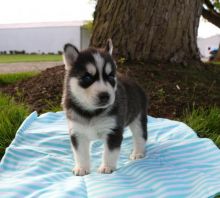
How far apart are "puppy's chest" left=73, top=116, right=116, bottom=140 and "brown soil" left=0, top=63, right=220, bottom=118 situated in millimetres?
2365

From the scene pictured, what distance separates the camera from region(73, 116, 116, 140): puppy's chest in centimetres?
375

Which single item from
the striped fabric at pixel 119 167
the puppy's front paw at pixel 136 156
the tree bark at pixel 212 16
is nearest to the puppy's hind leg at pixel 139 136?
the puppy's front paw at pixel 136 156

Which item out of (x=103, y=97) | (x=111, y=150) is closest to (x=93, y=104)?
(x=103, y=97)

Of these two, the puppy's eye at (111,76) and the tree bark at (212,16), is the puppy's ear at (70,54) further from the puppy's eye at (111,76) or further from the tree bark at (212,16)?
the tree bark at (212,16)

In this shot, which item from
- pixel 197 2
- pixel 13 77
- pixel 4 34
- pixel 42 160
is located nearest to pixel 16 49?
pixel 4 34

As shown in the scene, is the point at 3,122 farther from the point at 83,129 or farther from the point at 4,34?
the point at 4,34

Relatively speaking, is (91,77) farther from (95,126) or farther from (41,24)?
(41,24)

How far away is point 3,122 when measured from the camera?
497cm

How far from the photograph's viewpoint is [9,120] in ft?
16.9

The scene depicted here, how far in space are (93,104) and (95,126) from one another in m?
0.27

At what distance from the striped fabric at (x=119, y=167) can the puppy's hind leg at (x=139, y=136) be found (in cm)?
11

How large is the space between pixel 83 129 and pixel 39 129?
154cm

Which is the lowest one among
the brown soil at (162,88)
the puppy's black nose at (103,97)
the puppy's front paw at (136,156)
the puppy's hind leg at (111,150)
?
the brown soil at (162,88)

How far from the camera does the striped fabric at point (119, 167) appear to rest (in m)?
3.39
